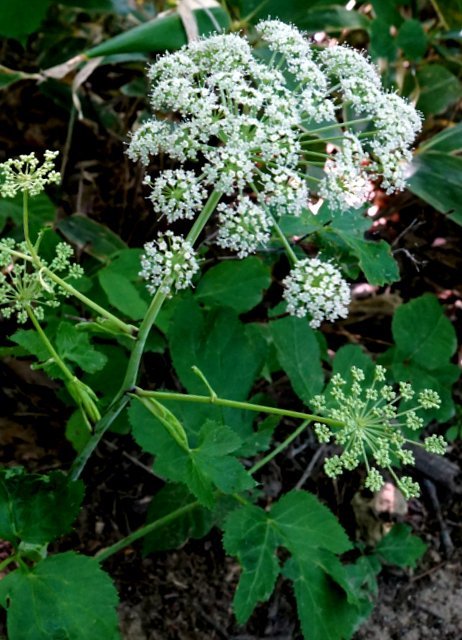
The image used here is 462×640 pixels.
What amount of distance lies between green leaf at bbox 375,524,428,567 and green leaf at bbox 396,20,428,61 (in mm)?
2206

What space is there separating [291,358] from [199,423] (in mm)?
385

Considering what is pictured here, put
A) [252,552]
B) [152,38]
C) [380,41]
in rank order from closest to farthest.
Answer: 1. [252,552]
2. [152,38]
3. [380,41]

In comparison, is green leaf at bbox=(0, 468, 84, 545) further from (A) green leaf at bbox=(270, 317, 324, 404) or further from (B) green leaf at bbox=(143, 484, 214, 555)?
(A) green leaf at bbox=(270, 317, 324, 404)

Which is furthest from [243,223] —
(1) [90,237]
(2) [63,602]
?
(1) [90,237]

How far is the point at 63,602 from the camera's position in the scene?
1.70 metres

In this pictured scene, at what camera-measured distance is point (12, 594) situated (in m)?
1.71

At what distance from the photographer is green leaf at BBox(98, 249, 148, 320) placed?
7.54 ft

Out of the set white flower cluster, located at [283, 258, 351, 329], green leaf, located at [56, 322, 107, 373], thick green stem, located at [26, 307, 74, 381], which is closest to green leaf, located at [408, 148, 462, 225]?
white flower cluster, located at [283, 258, 351, 329]

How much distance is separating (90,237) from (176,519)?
1226 mm

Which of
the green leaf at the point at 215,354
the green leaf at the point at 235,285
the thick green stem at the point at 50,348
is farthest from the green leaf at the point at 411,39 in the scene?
the thick green stem at the point at 50,348

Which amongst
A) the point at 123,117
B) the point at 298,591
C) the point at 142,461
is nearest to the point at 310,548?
the point at 298,591

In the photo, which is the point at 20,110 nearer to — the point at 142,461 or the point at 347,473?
the point at 142,461

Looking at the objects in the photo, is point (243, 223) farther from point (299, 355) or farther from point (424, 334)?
point (424, 334)

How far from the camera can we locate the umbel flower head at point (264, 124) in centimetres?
159
